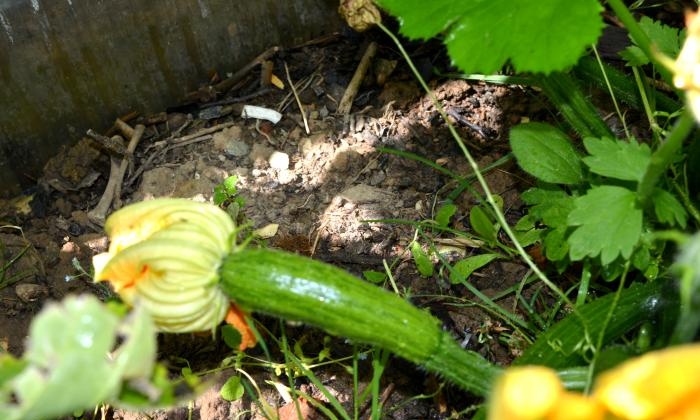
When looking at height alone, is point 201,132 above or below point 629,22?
below

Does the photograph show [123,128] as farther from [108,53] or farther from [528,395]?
[528,395]

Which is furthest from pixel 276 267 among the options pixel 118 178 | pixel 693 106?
pixel 118 178

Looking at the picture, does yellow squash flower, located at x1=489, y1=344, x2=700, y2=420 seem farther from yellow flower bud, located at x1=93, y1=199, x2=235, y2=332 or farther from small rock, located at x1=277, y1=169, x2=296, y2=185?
small rock, located at x1=277, y1=169, x2=296, y2=185

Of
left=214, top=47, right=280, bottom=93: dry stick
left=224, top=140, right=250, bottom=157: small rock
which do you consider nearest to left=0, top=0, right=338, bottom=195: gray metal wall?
left=214, top=47, right=280, bottom=93: dry stick

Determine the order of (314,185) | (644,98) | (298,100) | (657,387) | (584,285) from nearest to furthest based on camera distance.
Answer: (657,387)
(584,285)
(644,98)
(314,185)
(298,100)

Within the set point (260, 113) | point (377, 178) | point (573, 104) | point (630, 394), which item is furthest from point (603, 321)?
point (260, 113)

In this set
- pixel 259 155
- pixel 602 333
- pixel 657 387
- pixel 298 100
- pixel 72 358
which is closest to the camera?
pixel 657 387

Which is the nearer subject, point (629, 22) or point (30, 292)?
point (629, 22)

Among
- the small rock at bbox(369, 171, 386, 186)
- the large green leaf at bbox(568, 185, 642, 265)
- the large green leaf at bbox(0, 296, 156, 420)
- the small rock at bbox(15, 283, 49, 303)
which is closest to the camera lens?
the large green leaf at bbox(0, 296, 156, 420)

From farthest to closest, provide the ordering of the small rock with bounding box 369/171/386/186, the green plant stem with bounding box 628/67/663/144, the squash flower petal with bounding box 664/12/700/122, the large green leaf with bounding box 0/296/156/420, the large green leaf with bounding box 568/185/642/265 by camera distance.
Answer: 1. the small rock with bounding box 369/171/386/186
2. the green plant stem with bounding box 628/67/663/144
3. the large green leaf with bounding box 568/185/642/265
4. the squash flower petal with bounding box 664/12/700/122
5. the large green leaf with bounding box 0/296/156/420
